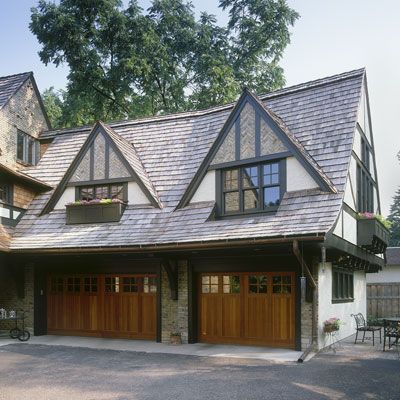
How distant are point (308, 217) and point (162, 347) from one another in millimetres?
5400

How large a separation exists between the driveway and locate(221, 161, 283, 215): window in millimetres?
4515

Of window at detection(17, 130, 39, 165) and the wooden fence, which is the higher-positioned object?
window at detection(17, 130, 39, 165)

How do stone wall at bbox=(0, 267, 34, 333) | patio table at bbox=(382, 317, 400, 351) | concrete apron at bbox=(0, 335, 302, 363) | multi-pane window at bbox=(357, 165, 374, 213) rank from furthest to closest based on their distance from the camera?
stone wall at bbox=(0, 267, 34, 333) < multi-pane window at bbox=(357, 165, 374, 213) < patio table at bbox=(382, 317, 400, 351) < concrete apron at bbox=(0, 335, 302, 363)

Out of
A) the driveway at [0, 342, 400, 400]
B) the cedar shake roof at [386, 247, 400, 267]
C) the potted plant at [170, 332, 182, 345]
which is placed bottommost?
the driveway at [0, 342, 400, 400]

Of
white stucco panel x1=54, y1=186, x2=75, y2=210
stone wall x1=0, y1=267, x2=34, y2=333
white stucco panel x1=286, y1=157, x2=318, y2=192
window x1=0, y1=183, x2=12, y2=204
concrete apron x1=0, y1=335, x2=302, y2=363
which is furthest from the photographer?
white stucco panel x1=54, y1=186, x2=75, y2=210

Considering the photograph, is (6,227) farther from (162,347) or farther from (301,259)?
(301,259)

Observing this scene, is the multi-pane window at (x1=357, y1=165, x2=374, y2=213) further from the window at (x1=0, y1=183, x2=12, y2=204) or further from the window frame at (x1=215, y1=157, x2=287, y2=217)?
the window at (x1=0, y1=183, x2=12, y2=204)

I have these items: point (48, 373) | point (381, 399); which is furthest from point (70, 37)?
point (381, 399)

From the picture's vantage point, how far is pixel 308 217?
14039mm

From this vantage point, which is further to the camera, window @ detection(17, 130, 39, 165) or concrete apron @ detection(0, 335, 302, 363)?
window @ detection(17, 130, 39, 165)

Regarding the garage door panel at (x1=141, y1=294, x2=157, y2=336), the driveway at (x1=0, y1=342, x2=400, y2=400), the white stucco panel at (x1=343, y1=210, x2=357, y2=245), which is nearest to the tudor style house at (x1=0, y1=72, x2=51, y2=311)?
the driveway at (x1=0, y1=342, x2=400, y2=400)

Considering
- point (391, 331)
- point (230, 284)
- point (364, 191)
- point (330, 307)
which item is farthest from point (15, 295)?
point (364, 191)

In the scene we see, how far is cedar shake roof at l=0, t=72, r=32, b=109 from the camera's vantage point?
68.2 ft

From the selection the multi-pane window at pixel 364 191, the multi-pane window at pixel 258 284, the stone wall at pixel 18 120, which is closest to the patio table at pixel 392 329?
the multi-pane window at pixel 258 284
